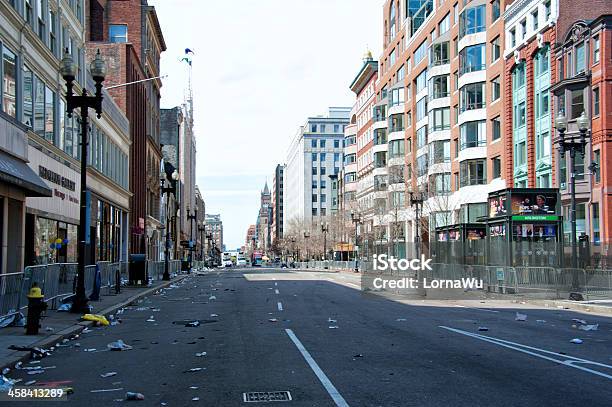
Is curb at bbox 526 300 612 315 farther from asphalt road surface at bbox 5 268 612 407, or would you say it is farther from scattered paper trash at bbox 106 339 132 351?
scattered paper trash at bbox 106 339 132 351

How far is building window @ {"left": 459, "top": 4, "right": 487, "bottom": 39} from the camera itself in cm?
5703

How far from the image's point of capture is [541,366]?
418 inches

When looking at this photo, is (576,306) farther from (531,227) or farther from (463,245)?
(463,245)

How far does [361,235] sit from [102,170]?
4921cm

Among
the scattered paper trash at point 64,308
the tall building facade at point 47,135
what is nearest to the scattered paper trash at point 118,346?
the scattered paper trash at point 64,308

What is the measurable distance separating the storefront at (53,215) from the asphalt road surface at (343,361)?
→ 31.2 feet

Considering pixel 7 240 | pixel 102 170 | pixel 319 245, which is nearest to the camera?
pixel 7 240

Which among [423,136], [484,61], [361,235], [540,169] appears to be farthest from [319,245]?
[540,169]

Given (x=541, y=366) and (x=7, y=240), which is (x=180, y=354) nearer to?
(x=541, y=366)

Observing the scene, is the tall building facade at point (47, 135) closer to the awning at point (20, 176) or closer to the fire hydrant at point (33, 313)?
the awning at point (20, 176)

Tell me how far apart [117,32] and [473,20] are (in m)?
31.4

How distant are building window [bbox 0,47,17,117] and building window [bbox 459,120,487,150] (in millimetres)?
41922

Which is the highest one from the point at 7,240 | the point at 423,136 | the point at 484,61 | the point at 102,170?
the point at 484,61

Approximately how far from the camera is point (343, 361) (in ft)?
36.3
